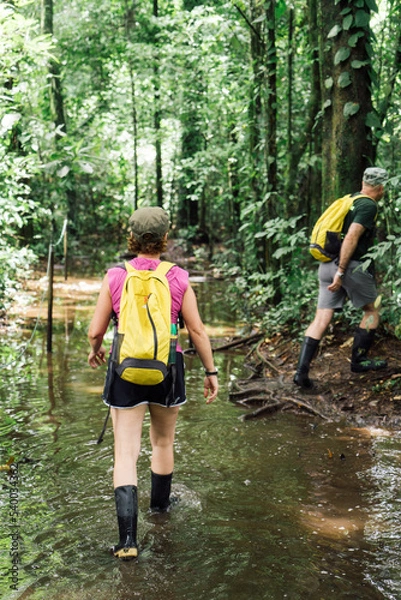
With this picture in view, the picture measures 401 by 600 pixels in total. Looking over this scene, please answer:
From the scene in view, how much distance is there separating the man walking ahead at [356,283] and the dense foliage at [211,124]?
26 centimetres

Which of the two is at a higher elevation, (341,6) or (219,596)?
(341,6)

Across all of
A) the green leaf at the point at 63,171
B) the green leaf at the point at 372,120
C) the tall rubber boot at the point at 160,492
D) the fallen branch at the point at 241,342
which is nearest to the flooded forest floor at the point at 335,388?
the fallen branch at the point at 241,342

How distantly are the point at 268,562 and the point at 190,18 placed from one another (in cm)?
1790

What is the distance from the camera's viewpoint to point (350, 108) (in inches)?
286

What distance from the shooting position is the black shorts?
376 cm

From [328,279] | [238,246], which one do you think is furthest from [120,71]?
[328,279]

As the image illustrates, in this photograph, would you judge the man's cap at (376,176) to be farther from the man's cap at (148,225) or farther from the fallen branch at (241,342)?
the fallen branch at (241,342)

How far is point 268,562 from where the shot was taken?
3600mm

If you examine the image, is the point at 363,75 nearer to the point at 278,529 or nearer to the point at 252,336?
the point at 252,336

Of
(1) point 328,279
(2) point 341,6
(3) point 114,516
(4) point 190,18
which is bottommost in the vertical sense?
(3) point 114,516

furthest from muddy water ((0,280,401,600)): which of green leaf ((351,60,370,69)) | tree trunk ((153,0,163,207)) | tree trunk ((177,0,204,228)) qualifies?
tree trunk ((153,0,163,207))

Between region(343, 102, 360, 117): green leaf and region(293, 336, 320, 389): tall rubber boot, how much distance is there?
254cm

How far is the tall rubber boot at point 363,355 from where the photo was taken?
6918mm

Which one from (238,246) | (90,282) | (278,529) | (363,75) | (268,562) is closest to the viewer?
(268,562)
